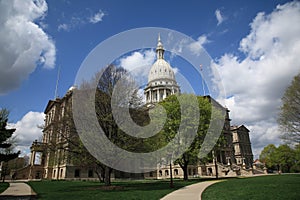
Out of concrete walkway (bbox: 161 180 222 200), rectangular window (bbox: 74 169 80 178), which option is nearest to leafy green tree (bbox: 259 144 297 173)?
rectangular window (bbox: 74 169 80 178)

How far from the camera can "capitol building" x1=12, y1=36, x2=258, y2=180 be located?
21625 mm

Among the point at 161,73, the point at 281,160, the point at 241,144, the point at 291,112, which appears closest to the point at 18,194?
the point at 291,112

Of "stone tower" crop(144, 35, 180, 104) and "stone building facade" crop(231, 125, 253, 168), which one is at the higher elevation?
"stone tower" crop(144, 35, 180, 104)

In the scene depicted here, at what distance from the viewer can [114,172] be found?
50000 millimetres

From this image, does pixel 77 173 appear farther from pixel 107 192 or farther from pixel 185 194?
pixel 185 194

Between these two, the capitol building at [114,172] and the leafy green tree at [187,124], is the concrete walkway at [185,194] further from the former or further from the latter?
the leafy green tree at [187,124]

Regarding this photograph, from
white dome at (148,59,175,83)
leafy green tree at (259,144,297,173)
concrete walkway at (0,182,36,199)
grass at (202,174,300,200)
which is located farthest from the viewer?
white dome at (148,59,175,83)

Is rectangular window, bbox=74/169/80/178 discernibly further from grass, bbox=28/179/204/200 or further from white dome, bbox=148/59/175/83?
white dome, bbox=148/59/175/83

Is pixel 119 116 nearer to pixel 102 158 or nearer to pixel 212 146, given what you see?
pixel 102 158

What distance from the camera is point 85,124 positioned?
63.8 feet

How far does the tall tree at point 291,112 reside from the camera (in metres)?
26.4

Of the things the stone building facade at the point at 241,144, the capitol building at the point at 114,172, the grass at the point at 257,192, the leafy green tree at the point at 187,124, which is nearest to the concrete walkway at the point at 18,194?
the capitol building at the point at 114,172

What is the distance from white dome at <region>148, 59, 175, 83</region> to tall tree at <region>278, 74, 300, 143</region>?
75326 mm

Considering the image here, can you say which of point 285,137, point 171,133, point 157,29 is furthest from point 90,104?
point 285,137
